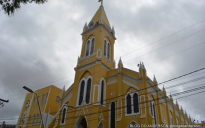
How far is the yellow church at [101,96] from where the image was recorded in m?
18.8

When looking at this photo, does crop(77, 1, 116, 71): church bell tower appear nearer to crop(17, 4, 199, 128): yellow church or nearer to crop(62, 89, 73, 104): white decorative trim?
crop(17, 4, 199, 128): yellow church

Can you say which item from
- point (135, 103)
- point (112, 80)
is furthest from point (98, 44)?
point (135, 103)

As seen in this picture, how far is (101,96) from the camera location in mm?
22094

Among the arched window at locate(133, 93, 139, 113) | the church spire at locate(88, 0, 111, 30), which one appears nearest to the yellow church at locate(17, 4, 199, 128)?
the arched window at locate(133, 93, 139, 113)

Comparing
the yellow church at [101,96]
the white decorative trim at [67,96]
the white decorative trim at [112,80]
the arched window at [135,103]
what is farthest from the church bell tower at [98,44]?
the arched window at [135,103]

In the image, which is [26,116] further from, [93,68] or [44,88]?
[93,68]

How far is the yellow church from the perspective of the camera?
61.6 ft

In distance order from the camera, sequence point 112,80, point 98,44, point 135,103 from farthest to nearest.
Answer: point 98,44, point 112,80, point 135,103

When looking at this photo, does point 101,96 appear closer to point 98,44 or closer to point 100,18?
point 98,44

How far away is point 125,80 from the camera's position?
2155cm

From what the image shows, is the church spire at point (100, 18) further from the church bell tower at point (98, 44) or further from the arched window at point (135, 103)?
the arched window at point (135, 103)

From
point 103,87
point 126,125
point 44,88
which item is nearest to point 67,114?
point 103,87

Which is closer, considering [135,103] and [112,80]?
Result: [135,103]

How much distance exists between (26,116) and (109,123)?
18380 millimetres
